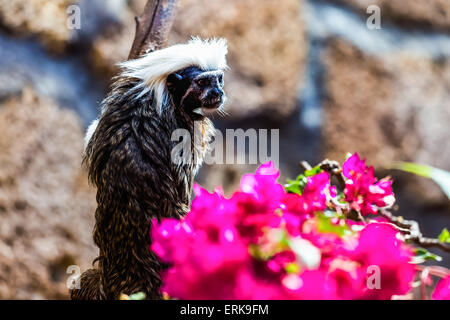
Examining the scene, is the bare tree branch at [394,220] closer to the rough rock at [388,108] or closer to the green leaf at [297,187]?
the green leaf at [297,187]

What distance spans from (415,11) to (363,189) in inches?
45.1

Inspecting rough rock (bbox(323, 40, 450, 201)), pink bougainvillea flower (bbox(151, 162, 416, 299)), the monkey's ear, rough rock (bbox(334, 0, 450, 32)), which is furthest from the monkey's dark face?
rough rock (bbox(334, 0, 450, 32))

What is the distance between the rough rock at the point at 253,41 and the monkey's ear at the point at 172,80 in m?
0.64

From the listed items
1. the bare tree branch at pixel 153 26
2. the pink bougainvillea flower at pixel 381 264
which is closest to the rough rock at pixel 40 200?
the bare tree branch at pixel 153 26

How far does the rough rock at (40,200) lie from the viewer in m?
1.43

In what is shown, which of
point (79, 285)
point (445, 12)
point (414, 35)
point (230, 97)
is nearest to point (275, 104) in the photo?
point (230, 97)

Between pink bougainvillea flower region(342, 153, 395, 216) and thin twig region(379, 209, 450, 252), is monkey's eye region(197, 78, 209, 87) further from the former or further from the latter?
thin twig region(379, 209, 450, 252)

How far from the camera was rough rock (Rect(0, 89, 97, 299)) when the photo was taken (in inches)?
56.3

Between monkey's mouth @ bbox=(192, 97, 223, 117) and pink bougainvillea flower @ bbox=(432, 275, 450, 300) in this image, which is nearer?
pink bougainvillea flower @ bbox=(432, 275, 450, 300)

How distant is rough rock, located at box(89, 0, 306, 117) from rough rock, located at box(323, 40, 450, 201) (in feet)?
0.42

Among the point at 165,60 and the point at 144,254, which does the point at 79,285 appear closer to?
the point at 144,254

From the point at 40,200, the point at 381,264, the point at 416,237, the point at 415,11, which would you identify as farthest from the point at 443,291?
the point at 415,11

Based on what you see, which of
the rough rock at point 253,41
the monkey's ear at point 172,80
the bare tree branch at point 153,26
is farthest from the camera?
the rough rock at point 253,41
